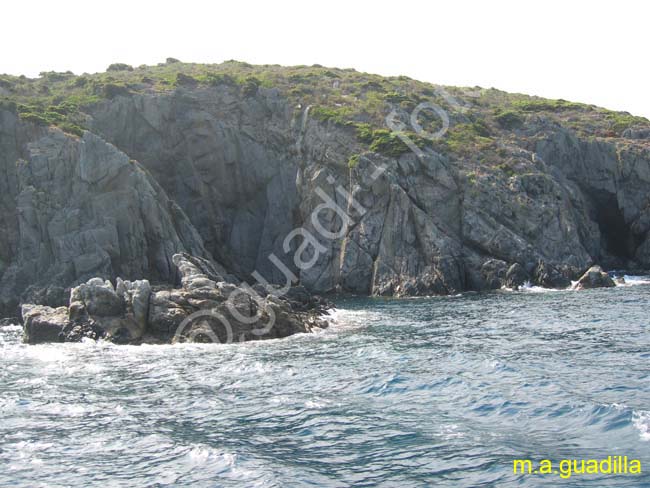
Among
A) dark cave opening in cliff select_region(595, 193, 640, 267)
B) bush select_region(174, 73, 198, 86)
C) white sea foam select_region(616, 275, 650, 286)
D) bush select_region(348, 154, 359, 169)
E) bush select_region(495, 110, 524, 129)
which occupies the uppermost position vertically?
bush select_region(174, 73, 198, 86)

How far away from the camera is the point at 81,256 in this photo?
62688 millimetres

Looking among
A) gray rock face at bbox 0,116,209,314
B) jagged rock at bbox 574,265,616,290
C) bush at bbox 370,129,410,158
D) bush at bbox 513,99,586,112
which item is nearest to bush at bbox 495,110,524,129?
bush at bbox 513,99,586,112

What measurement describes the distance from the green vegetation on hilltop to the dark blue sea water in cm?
4301

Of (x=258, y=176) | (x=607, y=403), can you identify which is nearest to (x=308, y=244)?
(x=258, y=176)

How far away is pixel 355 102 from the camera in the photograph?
98312mm

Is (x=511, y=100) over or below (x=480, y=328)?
over

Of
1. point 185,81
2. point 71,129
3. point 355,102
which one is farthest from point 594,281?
point 185,81

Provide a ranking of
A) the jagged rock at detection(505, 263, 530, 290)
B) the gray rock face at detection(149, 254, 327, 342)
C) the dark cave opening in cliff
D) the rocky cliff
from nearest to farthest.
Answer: the gray rock face at detection(149, 254, 327, 342)
the rocky cliff
the jagged rock at detection(505, 263, 530, 290)
the dark cave opening in cliff

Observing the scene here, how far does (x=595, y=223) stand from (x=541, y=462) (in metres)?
69.1

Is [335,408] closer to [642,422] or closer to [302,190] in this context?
[642,422]

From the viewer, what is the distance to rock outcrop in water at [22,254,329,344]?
44938mm

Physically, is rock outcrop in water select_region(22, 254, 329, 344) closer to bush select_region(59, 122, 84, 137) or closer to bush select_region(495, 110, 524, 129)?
bush select_region(59, 122, 84, 137)

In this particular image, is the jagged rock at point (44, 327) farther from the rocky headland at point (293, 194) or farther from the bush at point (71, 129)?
the bush at point (71, 129)

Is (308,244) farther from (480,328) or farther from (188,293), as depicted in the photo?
(480,328)
